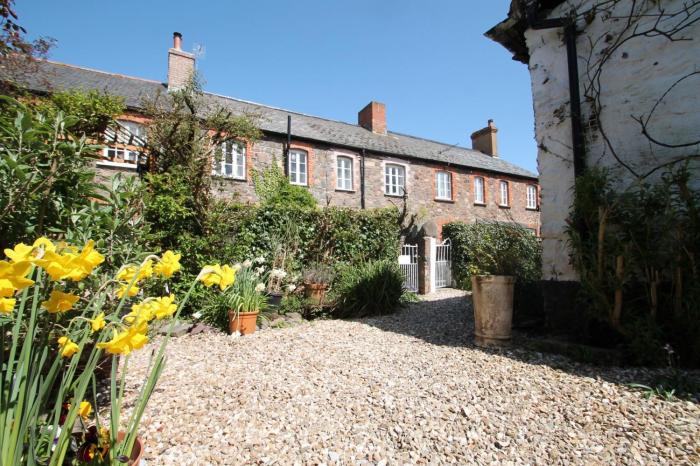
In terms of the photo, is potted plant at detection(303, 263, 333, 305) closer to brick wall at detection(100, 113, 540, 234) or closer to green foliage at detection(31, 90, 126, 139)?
green foliage at detection(31, 90, 126, 139)

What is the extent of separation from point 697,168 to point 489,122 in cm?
1990

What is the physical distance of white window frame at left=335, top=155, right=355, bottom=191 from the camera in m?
14.1

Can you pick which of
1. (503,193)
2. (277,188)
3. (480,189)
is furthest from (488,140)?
(277,188)

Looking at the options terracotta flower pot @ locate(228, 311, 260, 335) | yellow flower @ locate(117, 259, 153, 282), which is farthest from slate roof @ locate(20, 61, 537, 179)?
yellow flower @ locate(117, 259, 153, 282)

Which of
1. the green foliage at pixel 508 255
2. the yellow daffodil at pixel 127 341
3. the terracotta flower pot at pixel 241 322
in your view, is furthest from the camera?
the terracotta flower pot at pixel 241 322

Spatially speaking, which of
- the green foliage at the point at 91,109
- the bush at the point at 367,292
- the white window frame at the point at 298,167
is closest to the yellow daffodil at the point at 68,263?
the green foliage at the point at 91,109

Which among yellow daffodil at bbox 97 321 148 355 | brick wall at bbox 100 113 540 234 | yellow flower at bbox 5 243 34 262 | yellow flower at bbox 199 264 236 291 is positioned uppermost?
brick wall at bbox 100 113 540 234

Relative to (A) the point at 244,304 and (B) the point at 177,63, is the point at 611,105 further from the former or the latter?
(B) the point at 177,63

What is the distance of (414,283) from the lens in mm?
10344

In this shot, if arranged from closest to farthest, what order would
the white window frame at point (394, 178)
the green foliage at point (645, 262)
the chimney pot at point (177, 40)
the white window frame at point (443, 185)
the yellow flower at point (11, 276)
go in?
1. the yellow flower at point (11, 276)
2. the green foliage at point (645, 262)
3. the chimney pot at point (177, 40)
4. the white window frame at point (394, 178)
5. the white window frame at point (443, 185)

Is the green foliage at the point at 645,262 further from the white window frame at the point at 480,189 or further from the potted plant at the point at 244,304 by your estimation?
the white window frame at the point at 480,189

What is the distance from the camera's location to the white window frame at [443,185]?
16422mm

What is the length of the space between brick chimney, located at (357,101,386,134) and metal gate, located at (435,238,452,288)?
7.61 meters

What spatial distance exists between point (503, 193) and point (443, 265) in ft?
29.1
